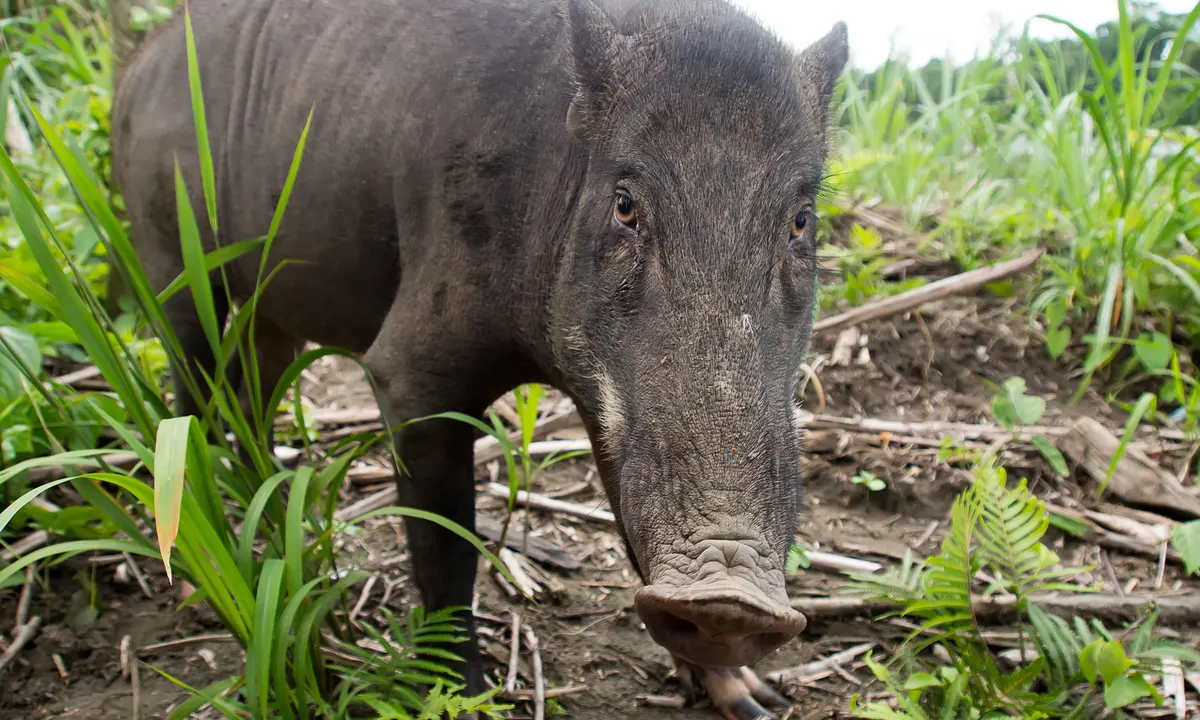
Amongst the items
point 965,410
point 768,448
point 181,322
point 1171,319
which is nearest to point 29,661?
point 181,322

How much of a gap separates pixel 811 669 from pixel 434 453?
1.26m

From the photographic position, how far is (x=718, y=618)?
1.60 m

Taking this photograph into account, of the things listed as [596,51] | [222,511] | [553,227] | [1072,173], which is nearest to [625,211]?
[553,227]

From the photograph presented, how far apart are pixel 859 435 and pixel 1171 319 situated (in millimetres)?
1562

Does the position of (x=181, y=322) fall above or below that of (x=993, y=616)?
above

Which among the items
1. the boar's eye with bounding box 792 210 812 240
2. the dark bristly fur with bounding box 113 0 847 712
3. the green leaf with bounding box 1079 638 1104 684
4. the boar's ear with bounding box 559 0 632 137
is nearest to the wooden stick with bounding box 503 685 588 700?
the dark bristly fur with bounding box 113 0 847 712

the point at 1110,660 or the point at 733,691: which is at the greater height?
the point at 1110,660

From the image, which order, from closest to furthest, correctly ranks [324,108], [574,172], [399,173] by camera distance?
[574,172], [399,173], [324,108]

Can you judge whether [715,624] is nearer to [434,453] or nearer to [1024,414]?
[434,453]

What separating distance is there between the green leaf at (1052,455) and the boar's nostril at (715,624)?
219 cm

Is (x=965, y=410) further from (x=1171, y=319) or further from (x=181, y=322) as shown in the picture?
(x=181, y=322)

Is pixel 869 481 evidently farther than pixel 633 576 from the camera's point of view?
Yes

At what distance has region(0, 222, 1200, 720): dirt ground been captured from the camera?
2.63 m

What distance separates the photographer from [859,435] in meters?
3.83
